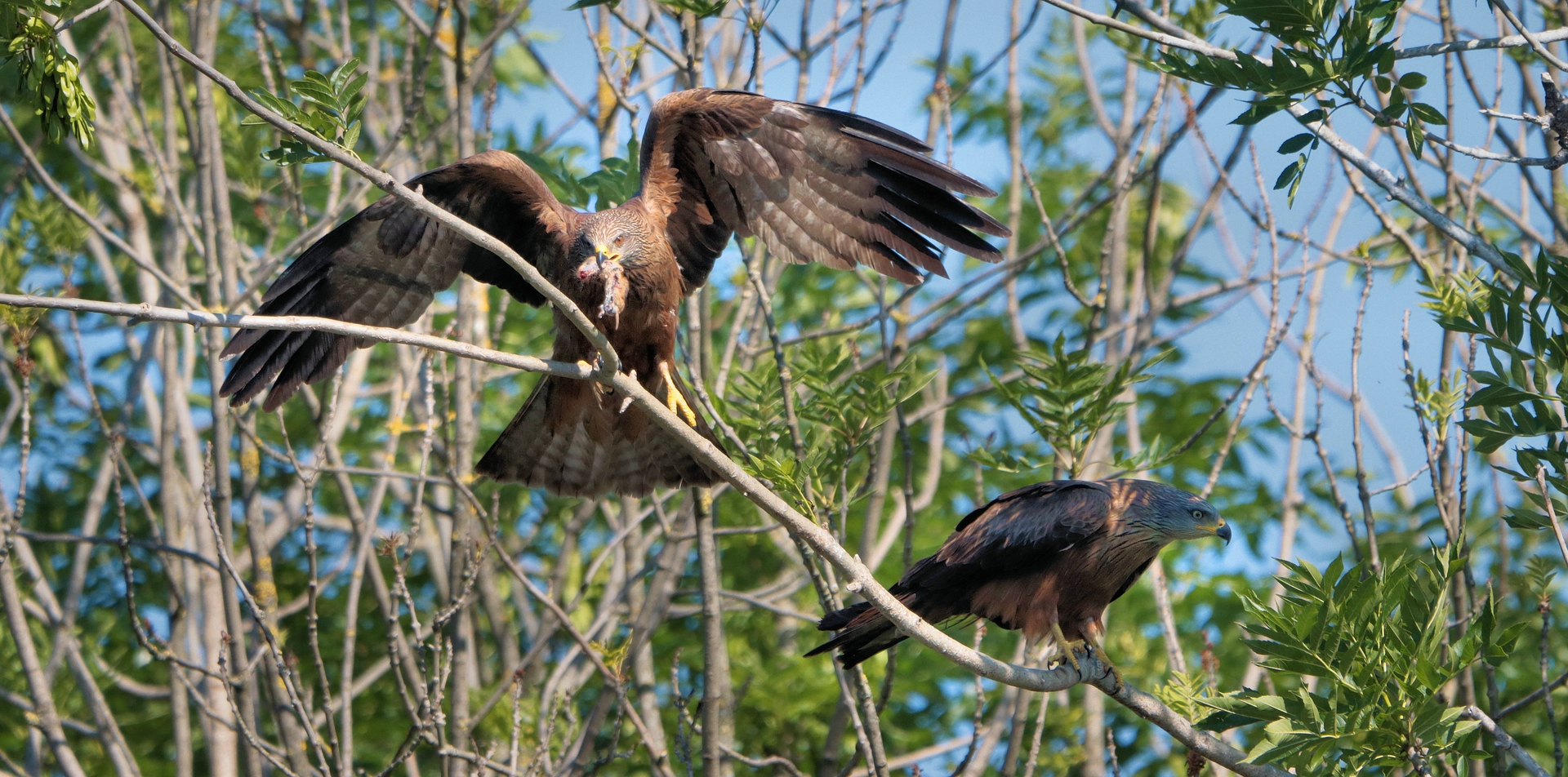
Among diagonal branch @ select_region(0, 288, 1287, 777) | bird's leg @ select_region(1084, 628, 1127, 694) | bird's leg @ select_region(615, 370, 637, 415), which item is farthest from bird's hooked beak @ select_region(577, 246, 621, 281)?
bird's leg @ select_region(1084, 628, 1127, 694)

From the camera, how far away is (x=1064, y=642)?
172 inches

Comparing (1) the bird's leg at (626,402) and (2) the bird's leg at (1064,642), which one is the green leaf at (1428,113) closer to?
(2) the bird's leg at (1064,642)

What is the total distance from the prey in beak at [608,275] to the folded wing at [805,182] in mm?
452

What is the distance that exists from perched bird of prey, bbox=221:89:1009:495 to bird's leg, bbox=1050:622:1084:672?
1.28m

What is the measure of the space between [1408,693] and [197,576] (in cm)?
521

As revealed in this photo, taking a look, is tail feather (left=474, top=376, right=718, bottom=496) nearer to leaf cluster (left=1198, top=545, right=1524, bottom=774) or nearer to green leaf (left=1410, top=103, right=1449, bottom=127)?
leaf cluster (left=1198, top=545, right=1524, bottom=774)

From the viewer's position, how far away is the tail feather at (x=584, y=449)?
205 inches

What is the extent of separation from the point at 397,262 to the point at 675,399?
1.27 meters

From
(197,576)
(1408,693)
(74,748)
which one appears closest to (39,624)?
(74,748)

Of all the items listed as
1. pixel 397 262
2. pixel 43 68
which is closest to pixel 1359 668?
pixel 43 68

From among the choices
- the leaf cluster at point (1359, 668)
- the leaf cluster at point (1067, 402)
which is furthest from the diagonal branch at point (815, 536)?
the leaf cluster at point (1067, 402)

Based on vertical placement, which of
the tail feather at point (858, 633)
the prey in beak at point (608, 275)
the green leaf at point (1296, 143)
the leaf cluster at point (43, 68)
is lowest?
the tail feather at point (858, 633)

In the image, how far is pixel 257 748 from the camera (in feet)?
14.8

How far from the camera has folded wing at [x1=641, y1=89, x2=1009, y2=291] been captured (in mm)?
4891
